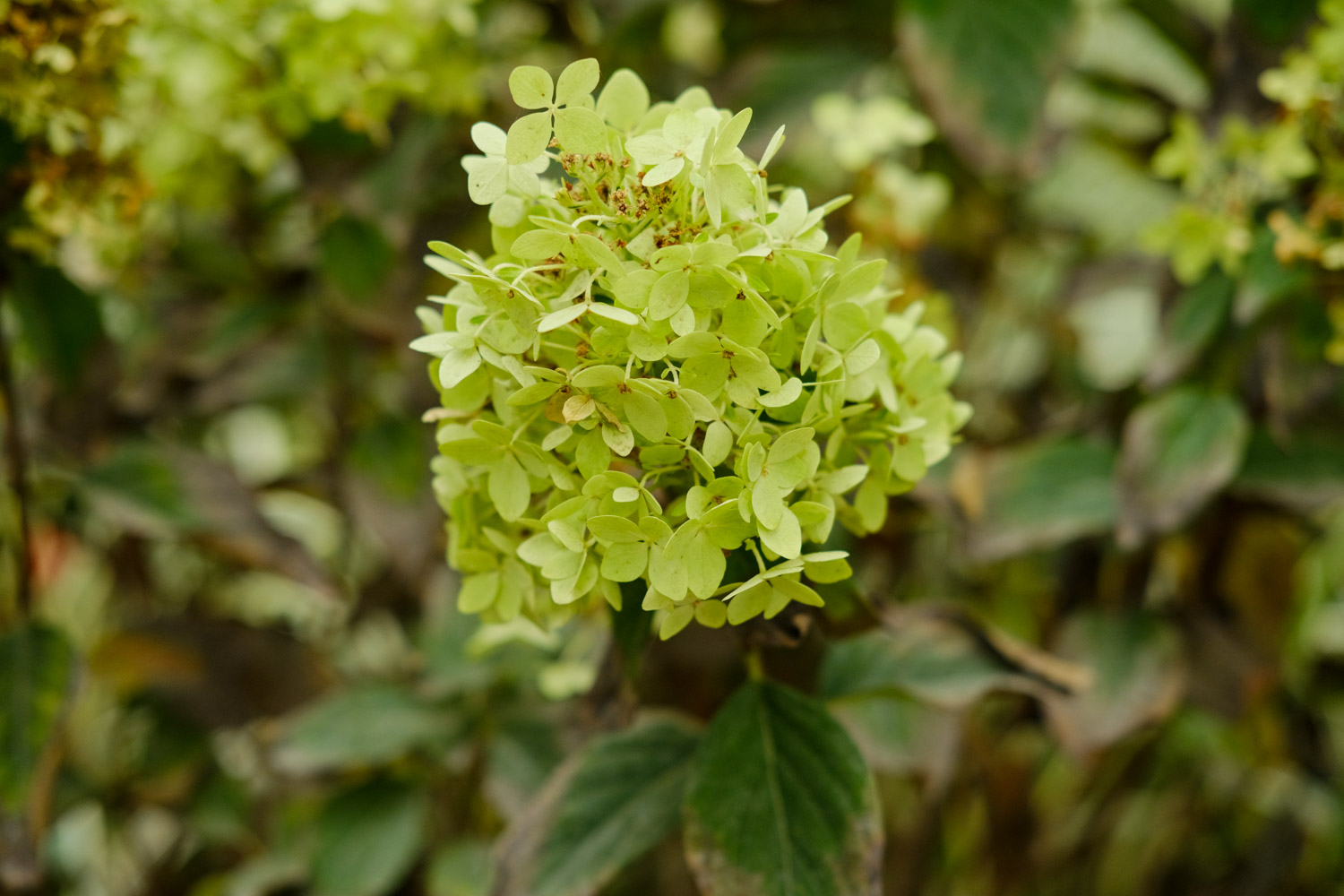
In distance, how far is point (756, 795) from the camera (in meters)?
0.47

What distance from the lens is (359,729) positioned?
73 centimetres

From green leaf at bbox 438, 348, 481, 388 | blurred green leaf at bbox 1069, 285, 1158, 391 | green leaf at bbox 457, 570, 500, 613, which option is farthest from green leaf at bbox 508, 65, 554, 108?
blurred green leaf at bbox 1069, 285, 1158, 391

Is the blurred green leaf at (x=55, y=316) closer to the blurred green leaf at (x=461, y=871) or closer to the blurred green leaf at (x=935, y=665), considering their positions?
the blurred green leaf at (x=461, y=871)

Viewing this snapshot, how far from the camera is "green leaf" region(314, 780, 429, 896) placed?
723 mm

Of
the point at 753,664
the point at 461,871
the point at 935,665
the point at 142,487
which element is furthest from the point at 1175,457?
the point at 142,487

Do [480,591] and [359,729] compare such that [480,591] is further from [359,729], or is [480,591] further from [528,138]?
[359,729]

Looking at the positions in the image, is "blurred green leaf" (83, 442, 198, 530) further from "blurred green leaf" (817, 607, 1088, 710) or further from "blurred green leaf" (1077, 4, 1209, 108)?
"blurred green leaf" (1077, 4, 1209, 108)

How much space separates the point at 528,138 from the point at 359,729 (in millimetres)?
537

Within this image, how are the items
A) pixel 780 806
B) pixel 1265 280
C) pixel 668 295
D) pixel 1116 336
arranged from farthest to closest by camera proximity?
pixel 1116 336, pixel 1265 280, pixel 780 806, pixel 668 295

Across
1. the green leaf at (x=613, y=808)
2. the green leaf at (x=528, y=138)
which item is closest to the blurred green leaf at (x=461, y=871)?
the green leaf at (x=613, y=808)

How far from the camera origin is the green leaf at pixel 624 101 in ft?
1.40

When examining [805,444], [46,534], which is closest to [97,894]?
[46,534]

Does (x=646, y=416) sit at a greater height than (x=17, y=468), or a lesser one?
greater

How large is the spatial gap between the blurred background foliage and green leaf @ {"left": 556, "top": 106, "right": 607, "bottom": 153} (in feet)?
0.76
